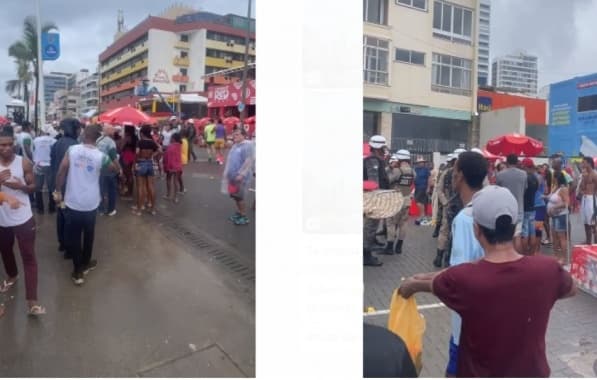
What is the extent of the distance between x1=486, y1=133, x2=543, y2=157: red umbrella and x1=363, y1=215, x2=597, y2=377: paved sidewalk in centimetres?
117

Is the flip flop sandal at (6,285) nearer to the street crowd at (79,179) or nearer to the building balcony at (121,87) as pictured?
the street crowd at (79,179)

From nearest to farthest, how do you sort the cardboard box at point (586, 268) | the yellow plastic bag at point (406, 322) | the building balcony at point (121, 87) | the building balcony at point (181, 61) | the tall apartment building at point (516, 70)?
1. the yellow plastic bag at point (406, 322)
2. the tall apartment building at point (516, 70)
3. the cardboard box at point (586, 268)
4. the building balcony at point (181, 61)
5. the building balcony at point (121, 87)

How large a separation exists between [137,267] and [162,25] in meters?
1.80

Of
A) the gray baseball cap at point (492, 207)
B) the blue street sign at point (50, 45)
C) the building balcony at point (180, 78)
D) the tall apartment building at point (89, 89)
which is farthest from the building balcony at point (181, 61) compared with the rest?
the gray baseball cap at point (492, 207)

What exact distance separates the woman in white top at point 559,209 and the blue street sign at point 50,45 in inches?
189

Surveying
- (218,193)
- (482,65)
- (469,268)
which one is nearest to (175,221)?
(218,193)

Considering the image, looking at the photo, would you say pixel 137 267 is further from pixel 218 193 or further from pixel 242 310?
pixel 218 193

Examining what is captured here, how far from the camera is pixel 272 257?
1937 millimetres

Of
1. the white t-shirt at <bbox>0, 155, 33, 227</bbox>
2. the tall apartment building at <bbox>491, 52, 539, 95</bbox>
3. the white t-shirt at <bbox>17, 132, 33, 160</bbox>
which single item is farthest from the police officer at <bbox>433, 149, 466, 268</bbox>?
the white t-shirt at <bbox>17, 132, 33, 160</bbox>

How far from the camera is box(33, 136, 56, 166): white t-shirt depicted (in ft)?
15.5

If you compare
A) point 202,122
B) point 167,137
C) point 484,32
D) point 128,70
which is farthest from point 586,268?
point 202,122

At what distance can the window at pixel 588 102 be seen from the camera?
4.07 metres

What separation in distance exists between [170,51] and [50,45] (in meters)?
2.09

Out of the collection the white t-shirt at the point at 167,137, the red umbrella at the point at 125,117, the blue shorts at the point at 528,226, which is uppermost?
the red umbrella at the point at 125,117
